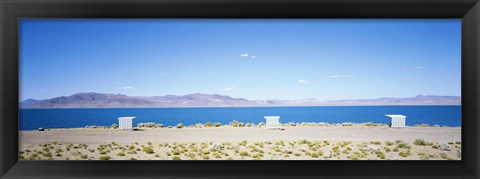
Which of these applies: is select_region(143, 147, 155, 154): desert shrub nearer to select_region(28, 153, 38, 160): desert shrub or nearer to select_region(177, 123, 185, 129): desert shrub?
select_region(28, 153, 38, 160): desert shrub

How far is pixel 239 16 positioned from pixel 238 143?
1.00m

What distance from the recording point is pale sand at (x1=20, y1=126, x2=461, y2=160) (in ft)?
5.58

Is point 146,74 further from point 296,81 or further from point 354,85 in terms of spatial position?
point 354,85

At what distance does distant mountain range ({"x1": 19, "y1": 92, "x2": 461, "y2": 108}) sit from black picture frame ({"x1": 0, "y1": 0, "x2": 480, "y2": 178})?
36.1 inches

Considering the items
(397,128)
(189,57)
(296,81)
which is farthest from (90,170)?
(397,128)

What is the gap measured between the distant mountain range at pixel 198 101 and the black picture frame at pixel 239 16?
92 cm

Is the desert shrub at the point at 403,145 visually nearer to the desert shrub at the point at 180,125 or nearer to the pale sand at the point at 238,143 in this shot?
the pale sand at the point at 238,143

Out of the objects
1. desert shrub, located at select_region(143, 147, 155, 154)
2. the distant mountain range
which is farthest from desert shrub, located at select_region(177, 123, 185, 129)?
desert shrub, located at select_region(143, 147, 155, 154)

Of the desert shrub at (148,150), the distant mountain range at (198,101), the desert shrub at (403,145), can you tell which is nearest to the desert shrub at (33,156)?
the desert shrub at (148,150)

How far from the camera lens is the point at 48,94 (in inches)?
79.7

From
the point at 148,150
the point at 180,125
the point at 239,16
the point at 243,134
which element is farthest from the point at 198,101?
the point at 239,16

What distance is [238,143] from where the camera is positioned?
208 centimetres

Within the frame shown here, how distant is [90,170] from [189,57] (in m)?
1.39

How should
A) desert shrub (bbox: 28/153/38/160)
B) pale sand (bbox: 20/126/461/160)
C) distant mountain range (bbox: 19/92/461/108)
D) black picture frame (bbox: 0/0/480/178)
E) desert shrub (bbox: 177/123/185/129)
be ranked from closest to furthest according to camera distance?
black picture frame (bbox: 0/0/480/178)
desert shrub (bbox: 28/153/38/160)
pale sand (bbox: 20/126/461/160)
distant mountain range (bbox: 19/92/461/108)
desert shrub (bbox: 177/123/185/129)
